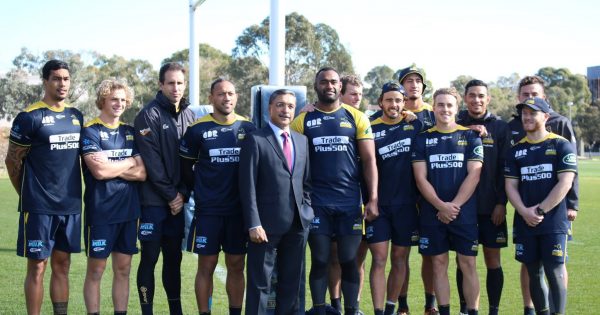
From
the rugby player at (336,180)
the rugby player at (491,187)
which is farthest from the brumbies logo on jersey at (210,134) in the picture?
the rugby player at (491,187)

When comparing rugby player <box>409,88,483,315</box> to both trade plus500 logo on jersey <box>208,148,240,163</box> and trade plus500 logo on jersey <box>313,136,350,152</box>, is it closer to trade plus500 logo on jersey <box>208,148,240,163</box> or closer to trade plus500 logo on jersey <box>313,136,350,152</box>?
trade plus500 logo on jersey <box>313,136,350,152</box>

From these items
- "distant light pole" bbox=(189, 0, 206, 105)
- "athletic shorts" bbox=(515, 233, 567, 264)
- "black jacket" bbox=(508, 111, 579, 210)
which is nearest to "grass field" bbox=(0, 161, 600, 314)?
"athletic shorts" bbox=(515, 233, 567, 264)

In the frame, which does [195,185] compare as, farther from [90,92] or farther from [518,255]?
[90,92]

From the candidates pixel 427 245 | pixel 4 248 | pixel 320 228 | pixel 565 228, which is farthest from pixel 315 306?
pixel 4 248

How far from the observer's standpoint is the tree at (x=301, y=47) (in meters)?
42.7

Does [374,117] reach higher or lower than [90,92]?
lower

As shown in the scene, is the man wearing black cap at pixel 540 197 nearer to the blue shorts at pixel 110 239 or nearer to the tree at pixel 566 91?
the blue shorts at pixel 110 239

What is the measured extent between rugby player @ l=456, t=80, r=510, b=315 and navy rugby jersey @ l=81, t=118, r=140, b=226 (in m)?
2.88

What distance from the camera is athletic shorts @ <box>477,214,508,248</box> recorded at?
544cm

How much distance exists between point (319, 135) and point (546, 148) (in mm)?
1826

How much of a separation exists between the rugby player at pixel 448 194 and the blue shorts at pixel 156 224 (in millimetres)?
2073

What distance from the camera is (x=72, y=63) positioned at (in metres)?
49.9

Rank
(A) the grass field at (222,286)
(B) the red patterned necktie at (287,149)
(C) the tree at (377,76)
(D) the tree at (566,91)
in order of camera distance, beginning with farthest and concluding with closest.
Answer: (C) the tree at (377,76)
(D) the tree at (566,91)
(A) the grass field at (222,286)
(B) the red patterned necktie at (287,149)

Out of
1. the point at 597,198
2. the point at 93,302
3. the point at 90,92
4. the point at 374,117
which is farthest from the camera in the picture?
the point at 90,92
